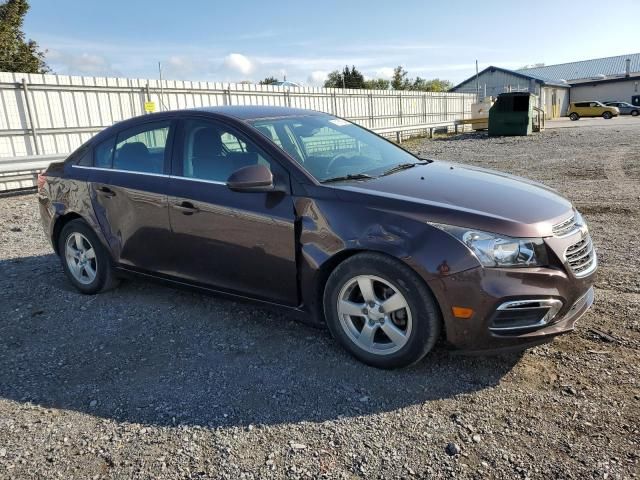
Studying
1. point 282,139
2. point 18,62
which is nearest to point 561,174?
point 282,139

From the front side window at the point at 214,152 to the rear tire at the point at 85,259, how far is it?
51.8 inches

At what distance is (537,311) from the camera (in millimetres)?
2963

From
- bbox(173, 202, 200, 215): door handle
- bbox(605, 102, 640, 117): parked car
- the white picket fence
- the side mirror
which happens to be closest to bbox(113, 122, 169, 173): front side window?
bbox(173, 202, 200, 215): door handle

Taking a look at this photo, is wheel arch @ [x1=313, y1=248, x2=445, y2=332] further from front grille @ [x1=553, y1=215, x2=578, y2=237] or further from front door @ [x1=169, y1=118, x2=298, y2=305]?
front grille @ [x1=553, y1=215, x2=578, y2=237]

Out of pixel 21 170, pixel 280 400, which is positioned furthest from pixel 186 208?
pixel 21 170

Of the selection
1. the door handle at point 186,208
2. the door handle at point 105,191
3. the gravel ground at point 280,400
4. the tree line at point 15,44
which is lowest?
the gravel ground at point 280,400

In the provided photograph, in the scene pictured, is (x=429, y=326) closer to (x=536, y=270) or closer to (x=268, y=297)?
(x=536, y=270)

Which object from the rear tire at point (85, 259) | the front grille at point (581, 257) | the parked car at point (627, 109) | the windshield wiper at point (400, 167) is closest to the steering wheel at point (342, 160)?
the windshield wiper at point (400, 167)

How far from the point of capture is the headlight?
294 cm

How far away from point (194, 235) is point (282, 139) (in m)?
0.99

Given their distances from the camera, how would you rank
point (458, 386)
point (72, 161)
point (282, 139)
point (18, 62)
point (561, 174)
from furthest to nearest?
point (18, 62)
point (561, 174)
point (72, 161)
point (282, 139)
point (458, 386)

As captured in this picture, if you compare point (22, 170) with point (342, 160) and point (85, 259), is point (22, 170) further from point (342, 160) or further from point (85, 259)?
point (342, 160)

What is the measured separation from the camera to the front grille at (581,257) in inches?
122

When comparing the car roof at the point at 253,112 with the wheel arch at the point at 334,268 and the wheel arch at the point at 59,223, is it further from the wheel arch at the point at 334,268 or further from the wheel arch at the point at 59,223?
the wheel arch at the point at 59,223
